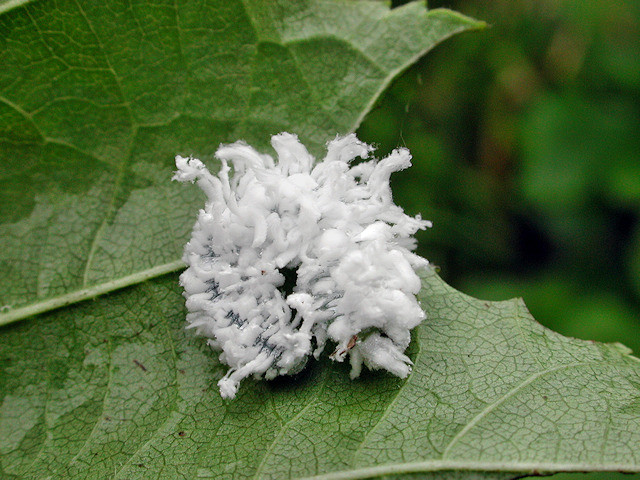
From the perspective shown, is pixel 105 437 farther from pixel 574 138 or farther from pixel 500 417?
pixel 574 138

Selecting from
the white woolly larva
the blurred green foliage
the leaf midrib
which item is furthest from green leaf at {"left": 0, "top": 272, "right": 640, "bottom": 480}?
the blurred green foliage

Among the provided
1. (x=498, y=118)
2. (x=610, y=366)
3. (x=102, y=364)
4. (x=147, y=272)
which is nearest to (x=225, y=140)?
(x=147, y=272)

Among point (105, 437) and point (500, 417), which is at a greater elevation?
point (105, 437)

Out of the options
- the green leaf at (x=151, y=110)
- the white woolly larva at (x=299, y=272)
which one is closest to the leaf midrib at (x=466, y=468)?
the white woolly larva at (x=299, y=272)

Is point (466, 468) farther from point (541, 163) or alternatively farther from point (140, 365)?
point (541, 163)

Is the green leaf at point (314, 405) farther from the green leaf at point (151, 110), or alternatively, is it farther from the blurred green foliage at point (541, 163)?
the blurred green foliage at point (541, 163)

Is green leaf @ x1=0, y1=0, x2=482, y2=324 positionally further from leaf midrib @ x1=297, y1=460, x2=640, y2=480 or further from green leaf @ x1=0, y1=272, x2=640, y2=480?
Answer: leaf midrib @ x1=297, y1=460, x2=640, y2=480

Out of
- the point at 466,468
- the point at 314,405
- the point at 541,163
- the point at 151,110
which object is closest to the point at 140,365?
the point at 314,405
